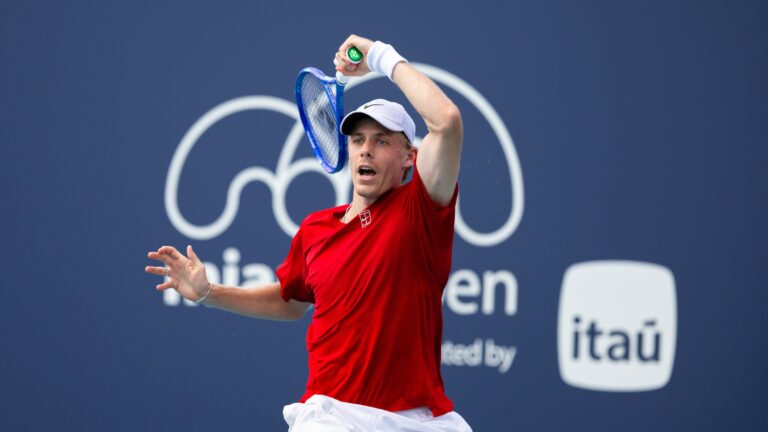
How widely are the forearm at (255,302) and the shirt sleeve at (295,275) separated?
0.07 metres

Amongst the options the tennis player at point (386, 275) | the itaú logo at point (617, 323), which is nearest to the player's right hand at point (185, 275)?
the tennis player at point (386, 275)

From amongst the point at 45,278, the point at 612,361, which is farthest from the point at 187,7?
the point at 612,361

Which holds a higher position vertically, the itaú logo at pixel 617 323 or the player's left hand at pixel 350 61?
the player's left hand at pixel 350 61

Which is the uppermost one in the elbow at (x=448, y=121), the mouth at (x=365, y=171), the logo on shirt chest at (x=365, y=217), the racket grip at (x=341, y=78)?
the racket grip at (x=341, y=78)

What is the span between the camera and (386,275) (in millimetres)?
3342

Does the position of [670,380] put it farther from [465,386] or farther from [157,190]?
[157,190]

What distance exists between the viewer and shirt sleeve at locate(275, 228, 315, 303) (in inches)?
150

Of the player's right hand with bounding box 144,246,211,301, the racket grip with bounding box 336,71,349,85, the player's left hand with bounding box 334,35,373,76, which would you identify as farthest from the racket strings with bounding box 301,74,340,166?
the player's right hand with bounding box 144,246,211,301

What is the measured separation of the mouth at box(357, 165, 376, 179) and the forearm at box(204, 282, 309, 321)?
2.31 feet

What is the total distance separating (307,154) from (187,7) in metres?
0.99

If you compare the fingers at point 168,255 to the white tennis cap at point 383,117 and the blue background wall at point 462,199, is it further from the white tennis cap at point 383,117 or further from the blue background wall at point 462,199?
the blue background wall at point 462,199

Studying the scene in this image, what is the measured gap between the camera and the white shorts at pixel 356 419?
10.8ft

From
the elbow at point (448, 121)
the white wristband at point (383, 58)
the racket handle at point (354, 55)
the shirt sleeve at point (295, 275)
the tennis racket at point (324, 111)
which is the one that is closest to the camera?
the elbow at point (448, 121)

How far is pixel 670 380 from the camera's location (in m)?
5.40
